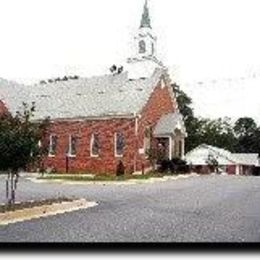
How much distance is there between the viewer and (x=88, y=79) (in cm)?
3831

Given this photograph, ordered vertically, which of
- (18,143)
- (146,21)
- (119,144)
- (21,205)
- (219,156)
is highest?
(146,21)

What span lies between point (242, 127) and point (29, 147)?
4772 cm

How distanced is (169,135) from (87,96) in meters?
5.35

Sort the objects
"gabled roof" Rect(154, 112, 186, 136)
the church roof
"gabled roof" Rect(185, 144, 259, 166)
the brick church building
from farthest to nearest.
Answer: "gabled roof" Rect(185, 144, 259, 166) → "gabled roof" Rect(154, 112, 186, 136) → the church roof → the brick church building

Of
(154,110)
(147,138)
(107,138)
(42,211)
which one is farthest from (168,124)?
(42,211)

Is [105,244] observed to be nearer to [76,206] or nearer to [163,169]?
[76,206]

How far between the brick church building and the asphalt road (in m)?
13.5

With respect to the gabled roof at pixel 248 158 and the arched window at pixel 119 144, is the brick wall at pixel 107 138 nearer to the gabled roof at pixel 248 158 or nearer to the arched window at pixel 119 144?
the arched window at pixel 119 144

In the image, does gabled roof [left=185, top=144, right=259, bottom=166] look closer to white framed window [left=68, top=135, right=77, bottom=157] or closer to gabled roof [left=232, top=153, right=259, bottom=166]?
gabled roof [left=232, top=153, right=259, bottom=166]

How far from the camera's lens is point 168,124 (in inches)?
1395

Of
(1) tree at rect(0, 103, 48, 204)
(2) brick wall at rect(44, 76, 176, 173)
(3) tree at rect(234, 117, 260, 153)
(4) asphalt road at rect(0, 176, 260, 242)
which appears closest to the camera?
(4) asphalt road at rect(0, 176, 260, 242)

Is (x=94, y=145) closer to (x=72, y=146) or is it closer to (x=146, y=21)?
(x=72, y=146)

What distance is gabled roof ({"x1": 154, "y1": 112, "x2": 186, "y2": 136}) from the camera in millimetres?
35000

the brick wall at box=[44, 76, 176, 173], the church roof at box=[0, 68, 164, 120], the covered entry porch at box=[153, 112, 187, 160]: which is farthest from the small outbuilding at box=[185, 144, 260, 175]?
the church roof at box=[0, 68, 164, 120]
